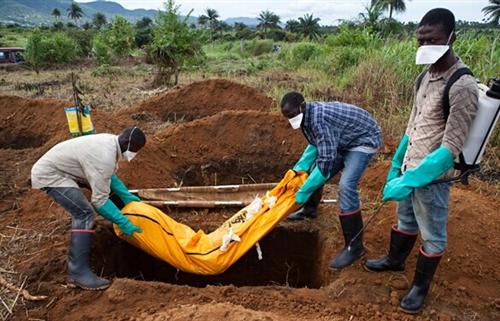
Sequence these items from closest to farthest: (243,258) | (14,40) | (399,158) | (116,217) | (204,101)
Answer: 1. (399,158)
2. (116,217)
3. (243,258)
4. (204,101)
5. (14,40)

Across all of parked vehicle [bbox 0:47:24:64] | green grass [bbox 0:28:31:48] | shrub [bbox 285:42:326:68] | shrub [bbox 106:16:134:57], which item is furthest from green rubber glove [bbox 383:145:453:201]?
green grass [bbox 0:28:31:48]

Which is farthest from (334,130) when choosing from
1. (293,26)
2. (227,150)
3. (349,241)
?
(293,26)

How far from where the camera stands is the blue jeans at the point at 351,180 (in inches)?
125

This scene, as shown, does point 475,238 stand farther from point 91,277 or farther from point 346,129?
point 91,277

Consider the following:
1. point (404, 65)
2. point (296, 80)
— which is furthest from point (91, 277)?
point (296, 80)

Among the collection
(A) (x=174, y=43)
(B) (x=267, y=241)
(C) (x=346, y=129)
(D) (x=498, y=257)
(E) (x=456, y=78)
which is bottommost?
(B) (x=267, y=241)

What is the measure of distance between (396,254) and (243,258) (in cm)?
179

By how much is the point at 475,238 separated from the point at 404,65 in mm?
4659

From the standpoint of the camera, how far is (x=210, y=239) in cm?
366

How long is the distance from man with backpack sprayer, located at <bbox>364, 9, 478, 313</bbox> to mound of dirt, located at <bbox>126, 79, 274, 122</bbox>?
5.53m

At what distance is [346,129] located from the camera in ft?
10.5

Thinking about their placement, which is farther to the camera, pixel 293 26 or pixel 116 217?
pixel 293 26

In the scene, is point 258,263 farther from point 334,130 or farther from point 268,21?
point 268,21

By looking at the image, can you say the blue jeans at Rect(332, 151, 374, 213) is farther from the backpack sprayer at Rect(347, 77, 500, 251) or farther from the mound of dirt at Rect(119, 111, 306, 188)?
the mound of dirt at Rect(119, 111, 306, 188)
